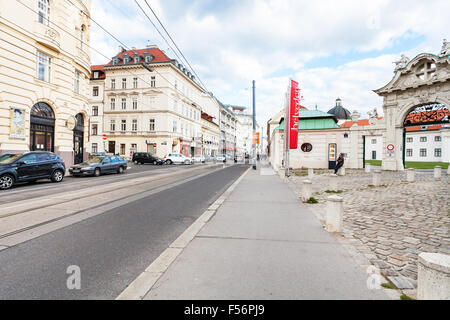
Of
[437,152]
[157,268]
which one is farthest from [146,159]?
[437,152]

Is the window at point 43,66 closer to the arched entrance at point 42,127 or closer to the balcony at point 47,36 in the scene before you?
the balcony at point 47,36

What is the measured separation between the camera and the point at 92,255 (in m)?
3.80

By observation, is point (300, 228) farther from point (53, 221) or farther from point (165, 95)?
point (165, 95)

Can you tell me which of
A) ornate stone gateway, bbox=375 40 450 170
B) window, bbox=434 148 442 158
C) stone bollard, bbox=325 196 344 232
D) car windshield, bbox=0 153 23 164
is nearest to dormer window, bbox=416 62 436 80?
ornate stone gateway, bbox=375 40 450 170

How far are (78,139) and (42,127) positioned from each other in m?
4.79

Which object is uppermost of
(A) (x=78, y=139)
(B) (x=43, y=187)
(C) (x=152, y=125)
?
(C) (x=152, y=125)

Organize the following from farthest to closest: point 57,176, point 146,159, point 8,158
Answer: point 146,159 < point 57,176 < point 8,158

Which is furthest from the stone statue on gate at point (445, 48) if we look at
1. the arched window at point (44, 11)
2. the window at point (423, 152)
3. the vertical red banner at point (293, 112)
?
the window at point (423, 152)

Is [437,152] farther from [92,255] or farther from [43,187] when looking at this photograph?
[92,255]

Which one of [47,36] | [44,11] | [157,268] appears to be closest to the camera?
[157,268]

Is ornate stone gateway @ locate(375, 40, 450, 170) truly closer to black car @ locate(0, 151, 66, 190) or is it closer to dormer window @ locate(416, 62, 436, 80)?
dormer window @ locate(416, 62, 436, 80)

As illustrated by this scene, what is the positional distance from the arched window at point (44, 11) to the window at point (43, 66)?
2.38 metres

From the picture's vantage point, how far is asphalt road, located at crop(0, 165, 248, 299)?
112 inches
